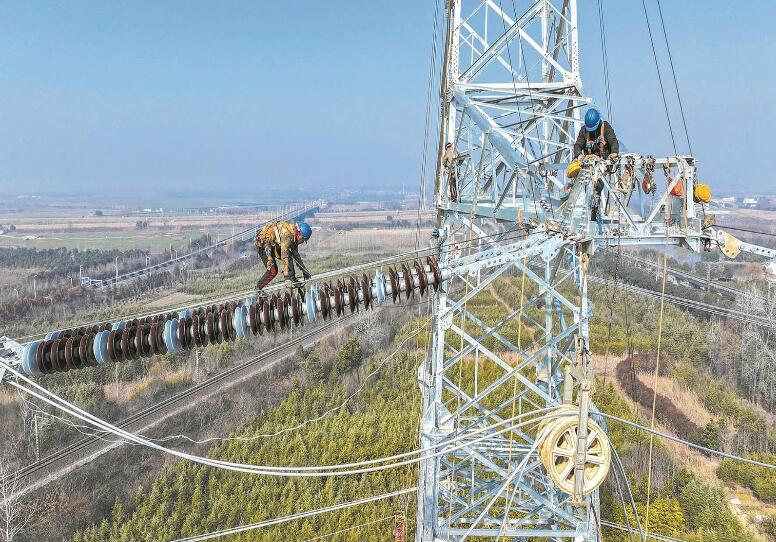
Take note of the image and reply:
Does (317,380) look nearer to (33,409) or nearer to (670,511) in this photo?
(33,409)

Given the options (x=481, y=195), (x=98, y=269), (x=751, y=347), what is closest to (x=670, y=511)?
(x=481, y=195)

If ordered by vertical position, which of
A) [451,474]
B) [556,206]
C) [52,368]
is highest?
[556,206]

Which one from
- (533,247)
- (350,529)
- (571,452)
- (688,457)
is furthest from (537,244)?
(688,457)

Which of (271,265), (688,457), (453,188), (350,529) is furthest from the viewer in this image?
(688,457)

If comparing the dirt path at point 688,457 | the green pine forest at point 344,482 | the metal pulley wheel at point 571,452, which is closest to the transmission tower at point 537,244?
the metal pulley wheel at point 571,452

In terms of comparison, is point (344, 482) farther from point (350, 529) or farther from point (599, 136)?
point (599, 136)

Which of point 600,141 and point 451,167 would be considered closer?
point 600,141
